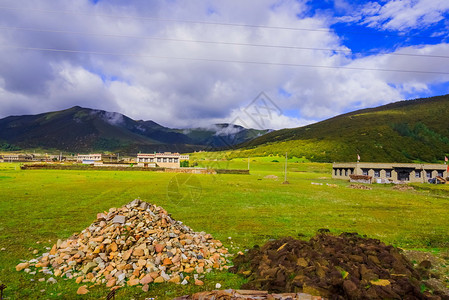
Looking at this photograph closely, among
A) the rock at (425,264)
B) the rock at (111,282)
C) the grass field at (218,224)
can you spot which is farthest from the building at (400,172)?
the rock at (111,282)

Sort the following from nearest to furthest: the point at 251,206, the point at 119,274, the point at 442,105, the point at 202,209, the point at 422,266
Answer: the point at 119,274, the point at 422,266, the point at 202,209, the point at 251,206, the point at 442,105

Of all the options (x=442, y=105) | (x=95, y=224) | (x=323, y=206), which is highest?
(x=442, y=105)

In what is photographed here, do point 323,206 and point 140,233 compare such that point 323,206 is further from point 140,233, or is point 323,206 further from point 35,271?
point 35,271

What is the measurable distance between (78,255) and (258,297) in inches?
252

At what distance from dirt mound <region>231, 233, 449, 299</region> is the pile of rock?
1.48m

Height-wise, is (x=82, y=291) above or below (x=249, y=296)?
below

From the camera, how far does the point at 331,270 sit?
7.27 m

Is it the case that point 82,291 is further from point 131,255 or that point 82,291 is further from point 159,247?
point 159,247

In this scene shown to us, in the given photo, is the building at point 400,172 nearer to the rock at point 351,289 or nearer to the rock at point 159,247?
the rock at point 351,289

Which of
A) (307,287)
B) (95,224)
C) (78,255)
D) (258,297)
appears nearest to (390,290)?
(307,287)

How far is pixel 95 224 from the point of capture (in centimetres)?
1048

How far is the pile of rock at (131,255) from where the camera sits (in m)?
8.08

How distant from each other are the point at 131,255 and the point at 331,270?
6479mm

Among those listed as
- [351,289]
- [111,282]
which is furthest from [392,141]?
[111,282]
